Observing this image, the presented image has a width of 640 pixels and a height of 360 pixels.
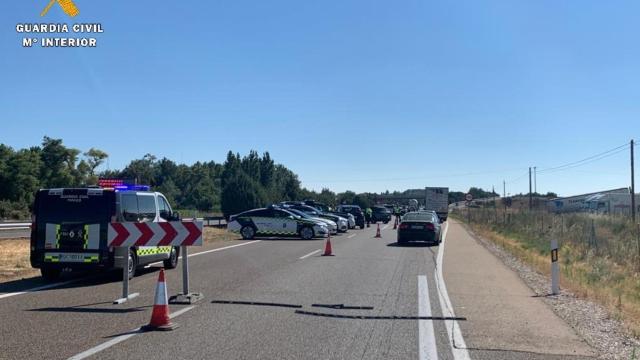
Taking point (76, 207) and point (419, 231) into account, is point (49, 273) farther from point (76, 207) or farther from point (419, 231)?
point (419, 231)

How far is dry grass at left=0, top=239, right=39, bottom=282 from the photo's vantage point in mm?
14992

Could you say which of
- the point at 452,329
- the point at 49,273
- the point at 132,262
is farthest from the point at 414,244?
the point at 452,329

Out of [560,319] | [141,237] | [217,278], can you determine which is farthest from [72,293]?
[560,319]

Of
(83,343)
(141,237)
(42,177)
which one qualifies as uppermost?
(42,177)

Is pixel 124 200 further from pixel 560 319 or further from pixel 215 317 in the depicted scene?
pixel 560 319

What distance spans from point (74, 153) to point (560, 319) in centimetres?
8402

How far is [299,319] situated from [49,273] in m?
6.96

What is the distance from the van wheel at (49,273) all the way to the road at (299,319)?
23 cm

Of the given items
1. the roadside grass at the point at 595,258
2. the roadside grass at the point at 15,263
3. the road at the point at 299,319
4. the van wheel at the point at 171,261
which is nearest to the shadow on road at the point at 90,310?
the road at the point at 299,319

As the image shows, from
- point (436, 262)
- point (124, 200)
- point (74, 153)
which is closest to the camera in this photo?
point (124, 200)

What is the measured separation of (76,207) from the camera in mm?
13180

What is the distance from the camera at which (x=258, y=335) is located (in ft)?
27.0

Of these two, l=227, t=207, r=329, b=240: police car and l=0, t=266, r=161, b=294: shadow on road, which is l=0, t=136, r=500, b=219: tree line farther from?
l=0, t=266, r=161, b=294: shadow on road

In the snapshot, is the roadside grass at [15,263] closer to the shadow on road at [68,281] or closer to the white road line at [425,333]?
the shadow on road at [68,281]
